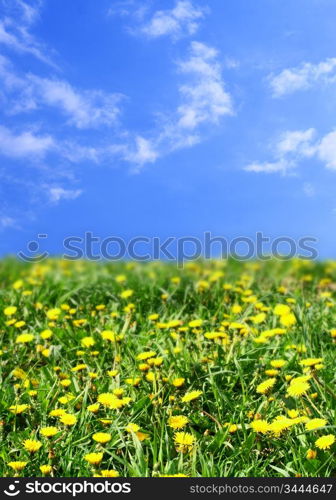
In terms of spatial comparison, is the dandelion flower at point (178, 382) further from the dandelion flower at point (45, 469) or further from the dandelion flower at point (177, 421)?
the dandelion flower at point (45, 469)

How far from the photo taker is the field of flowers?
2748mm

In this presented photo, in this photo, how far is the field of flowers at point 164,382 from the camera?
2.75 metres

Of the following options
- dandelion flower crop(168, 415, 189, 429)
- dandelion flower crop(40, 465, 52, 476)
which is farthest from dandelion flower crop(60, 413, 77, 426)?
→ dandelion flower crop(168, 415, 189, 429)

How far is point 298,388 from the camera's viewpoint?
2.92 metres

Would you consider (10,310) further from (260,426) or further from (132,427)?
(260,426)

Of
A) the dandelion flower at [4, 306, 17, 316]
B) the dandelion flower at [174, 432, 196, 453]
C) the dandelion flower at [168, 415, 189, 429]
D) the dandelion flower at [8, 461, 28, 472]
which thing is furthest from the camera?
the dandelion flower at [4, 306, 17, 316]

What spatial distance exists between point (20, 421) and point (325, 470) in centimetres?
150

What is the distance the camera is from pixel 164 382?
3.31 meters

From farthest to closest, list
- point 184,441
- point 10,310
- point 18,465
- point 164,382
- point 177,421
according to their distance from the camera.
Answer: point 10,310
point 164,382
point 177,421
point 184,441
point 18,465

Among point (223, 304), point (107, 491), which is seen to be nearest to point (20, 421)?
point (107, 491)

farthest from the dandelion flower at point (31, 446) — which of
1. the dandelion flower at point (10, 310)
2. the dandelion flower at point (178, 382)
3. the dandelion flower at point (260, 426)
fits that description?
the dandelion flower at point (10, 310)

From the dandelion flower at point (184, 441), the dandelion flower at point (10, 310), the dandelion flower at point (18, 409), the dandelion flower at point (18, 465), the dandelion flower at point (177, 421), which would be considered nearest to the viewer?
the dandelion flower at point (18, 465)

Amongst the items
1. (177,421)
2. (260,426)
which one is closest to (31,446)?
(177,421)

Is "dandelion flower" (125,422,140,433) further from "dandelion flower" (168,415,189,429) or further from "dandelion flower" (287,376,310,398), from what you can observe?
"dandelion flower" (287,376,310,398)
